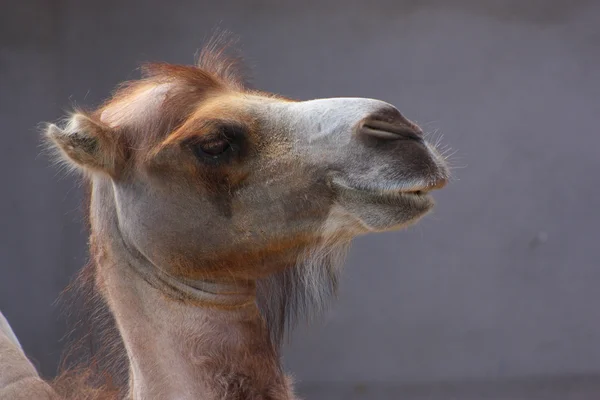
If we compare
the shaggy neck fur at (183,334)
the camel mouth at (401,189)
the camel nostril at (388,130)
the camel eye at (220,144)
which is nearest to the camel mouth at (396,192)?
the camel mouth at (401,189)

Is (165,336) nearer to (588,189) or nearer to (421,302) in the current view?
(421,302)

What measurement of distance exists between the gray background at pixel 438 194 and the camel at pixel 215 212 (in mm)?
3761

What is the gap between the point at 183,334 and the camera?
2.29 metres

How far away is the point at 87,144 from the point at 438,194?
4.01 m

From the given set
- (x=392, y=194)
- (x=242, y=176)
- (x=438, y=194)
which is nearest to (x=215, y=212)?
(x=242, y=176)

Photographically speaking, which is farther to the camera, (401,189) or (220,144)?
(220,144)

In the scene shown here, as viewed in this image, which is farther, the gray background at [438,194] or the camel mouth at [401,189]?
the gray background at [438,194]

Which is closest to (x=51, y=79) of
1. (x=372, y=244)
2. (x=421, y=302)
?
(x=372, y=244)

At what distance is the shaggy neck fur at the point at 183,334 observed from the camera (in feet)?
7.38

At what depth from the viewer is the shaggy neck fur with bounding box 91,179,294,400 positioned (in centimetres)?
225

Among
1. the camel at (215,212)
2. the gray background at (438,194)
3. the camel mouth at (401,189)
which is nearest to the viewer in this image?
the camel mouth at (401,189)

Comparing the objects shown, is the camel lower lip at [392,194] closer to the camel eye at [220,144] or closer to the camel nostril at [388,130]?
the camel nostril at [388,130]

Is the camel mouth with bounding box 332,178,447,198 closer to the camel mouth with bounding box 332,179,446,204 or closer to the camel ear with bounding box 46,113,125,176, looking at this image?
the camel mouth with bounding box 332,179,446,204

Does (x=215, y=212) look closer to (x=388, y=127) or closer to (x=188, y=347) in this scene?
(x=188, y=347)
